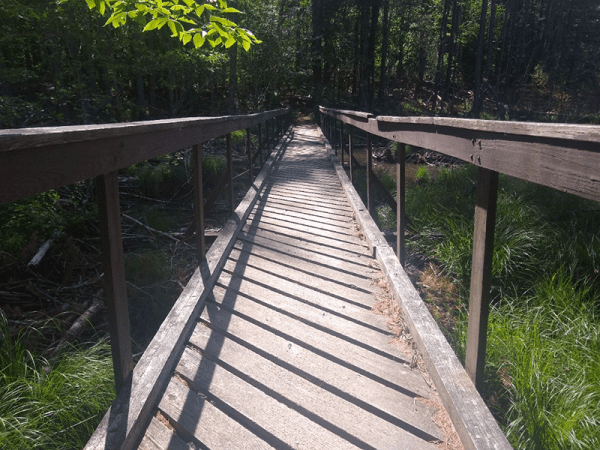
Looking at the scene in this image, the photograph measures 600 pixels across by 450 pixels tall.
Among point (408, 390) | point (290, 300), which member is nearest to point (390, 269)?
point (290, 300)

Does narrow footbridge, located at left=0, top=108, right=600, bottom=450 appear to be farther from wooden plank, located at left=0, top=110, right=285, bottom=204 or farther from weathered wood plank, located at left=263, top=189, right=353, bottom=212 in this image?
weathered wood plank, located at left=263, top=189, right=353, bottom=212

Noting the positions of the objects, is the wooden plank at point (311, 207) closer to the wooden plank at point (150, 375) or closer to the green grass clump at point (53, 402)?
the wooden plank at point (150, 375)

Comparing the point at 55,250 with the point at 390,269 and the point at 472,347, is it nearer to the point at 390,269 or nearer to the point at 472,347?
the point at 390,269

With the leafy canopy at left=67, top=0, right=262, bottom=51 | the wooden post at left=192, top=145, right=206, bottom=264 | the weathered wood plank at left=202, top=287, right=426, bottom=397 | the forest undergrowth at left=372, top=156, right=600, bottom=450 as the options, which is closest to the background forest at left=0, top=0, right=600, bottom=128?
the leafy canopy at left=67, top=0, right=262, bottom=51

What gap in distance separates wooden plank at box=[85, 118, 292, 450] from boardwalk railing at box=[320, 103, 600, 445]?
121cm

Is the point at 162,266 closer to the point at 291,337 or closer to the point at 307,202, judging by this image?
the point at 307,202

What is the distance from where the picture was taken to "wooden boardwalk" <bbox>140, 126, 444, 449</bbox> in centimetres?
170

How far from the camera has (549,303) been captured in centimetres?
329

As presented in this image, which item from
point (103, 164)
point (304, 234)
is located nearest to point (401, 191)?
point (304, 234)

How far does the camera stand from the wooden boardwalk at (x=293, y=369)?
1.70 meters

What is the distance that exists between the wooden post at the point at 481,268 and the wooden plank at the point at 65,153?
1.39 metres

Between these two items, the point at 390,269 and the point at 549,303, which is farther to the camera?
the point at 549,303

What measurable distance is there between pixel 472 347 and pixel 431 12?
2877 centimetres

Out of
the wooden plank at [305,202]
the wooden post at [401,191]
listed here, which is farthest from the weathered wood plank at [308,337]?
the wooden plank at [305,202]
